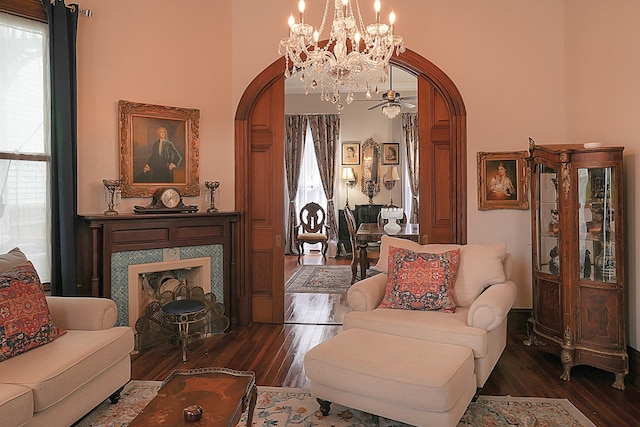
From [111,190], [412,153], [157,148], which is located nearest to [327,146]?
[412,153]

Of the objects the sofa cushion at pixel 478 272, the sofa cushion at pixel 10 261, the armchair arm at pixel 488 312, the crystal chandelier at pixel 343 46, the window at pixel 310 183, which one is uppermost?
the crystal chandelier at pixel 343 46

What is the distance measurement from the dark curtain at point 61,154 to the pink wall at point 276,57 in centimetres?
25

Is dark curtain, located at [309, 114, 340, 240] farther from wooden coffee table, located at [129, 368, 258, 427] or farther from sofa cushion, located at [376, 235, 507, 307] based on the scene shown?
wooden coffee table, located at [129, 368, 258, 427]

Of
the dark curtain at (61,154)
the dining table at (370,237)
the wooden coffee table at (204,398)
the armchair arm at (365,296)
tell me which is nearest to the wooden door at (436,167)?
the dining table at (370,237)

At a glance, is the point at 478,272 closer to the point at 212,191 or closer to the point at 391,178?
the point at 212,191

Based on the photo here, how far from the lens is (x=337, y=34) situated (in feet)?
10.5

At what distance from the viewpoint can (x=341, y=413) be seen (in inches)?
113

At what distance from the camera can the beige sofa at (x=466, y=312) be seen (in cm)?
298

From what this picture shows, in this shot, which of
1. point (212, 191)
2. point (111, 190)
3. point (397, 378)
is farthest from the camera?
point (212, 191)

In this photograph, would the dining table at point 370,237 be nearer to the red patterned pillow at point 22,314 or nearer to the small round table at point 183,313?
the small round table at point 183,313

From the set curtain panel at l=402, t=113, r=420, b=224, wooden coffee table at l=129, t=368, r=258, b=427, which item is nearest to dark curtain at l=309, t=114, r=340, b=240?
curtain panel at l=402, t=113, r=420, b=224

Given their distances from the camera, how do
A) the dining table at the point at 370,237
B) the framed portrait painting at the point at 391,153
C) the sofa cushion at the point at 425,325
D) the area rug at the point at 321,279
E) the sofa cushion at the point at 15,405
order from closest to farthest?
the sofa cushion at the point at 15,405
the sofa cushion at the point at 425,325
the dining table at the point at 370,237
the area rug at the point at 321,279
the framed portrait painting at the point at 391,153

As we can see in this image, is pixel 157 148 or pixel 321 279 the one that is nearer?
pixel 157 148

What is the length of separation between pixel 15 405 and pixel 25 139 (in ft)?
7.48
